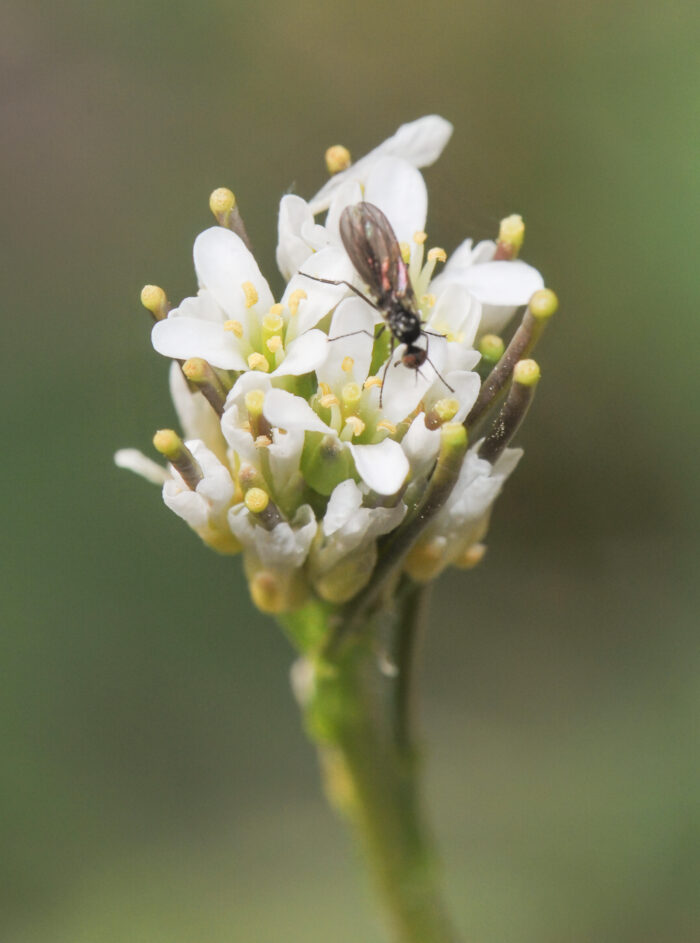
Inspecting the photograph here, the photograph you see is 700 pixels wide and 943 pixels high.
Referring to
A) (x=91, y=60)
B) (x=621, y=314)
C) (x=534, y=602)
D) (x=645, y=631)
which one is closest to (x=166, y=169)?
(x=91, y=60)

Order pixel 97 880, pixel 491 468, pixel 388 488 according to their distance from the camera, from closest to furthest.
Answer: pixel 388 488
pixel 491 468
pixel 97 880

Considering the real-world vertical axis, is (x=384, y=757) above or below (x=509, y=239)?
below

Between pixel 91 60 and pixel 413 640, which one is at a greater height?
pixel 91 60

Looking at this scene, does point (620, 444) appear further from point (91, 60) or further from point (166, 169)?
point (91, 60)

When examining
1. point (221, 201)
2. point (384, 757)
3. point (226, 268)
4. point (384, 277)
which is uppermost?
point (221, 201)

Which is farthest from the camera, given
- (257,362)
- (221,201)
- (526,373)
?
(221,201)

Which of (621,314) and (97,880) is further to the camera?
(621,314)

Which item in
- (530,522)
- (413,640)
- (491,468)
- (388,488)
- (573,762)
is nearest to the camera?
(388,488)

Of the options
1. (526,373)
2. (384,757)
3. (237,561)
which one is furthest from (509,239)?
(237,561)

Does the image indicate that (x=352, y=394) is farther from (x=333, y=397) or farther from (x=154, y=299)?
(x=154, y=299)
